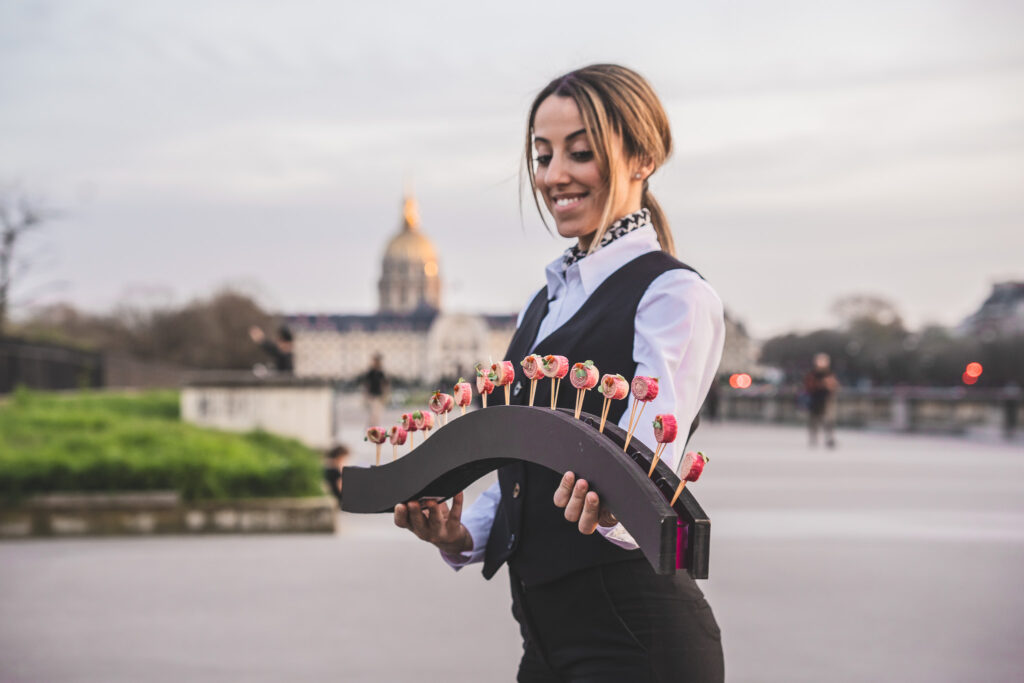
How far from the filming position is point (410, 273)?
19788 cm

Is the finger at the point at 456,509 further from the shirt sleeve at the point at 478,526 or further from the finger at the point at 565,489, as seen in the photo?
the finger at the point at 565,489

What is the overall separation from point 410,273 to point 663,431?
197m

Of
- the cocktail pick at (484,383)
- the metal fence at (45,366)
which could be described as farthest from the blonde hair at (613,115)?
the metal fence at (45,366)

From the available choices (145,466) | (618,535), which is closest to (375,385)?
(145,466)

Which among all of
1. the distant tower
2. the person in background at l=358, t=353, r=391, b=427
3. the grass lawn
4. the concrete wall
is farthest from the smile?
the distant tower

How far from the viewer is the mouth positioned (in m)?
2.30

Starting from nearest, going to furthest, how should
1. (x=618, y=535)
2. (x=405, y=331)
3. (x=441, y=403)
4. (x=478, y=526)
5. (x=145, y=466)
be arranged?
(x=618, y=535), (x=441, y=403), (x=478, y=526), (x=145, y=466), (x=405, y=331)

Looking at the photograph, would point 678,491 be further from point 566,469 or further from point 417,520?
point 417,520

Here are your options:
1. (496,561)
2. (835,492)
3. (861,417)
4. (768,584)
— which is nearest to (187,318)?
(861,417)

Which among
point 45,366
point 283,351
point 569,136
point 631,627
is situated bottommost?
point 45,366

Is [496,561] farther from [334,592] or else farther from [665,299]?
[334,592]

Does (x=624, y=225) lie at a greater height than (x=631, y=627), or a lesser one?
greater

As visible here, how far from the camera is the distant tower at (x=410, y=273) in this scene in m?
197

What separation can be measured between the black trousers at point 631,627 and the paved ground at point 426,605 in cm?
341
